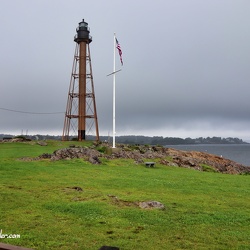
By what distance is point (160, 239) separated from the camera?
25.2 feet

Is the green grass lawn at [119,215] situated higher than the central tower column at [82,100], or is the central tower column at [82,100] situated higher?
the central tower column at [82,100]

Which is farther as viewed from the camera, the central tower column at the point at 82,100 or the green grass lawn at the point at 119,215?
the central tower column at the point at 82,100

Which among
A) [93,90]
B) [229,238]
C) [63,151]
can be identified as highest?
[93,90]

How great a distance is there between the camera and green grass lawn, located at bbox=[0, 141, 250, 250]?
24.5 feet

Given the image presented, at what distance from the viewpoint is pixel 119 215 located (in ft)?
31.8

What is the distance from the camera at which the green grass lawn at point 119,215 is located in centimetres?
747

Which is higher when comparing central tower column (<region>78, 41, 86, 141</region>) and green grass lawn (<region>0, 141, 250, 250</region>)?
central tower column (<region>78, 41, 86, 141</region>)

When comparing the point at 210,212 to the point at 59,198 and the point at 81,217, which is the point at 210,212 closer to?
the point at 81,217

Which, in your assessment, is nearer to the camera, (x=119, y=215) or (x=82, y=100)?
(x=119, y=215)

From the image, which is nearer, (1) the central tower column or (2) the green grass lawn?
(2) the green grass lawn

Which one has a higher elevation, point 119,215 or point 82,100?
point 82,100

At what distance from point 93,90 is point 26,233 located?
2169 inches

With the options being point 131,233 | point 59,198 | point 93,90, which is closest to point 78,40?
point 93,90

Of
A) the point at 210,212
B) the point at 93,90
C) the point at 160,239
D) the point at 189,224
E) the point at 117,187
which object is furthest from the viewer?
the point at 93,90
